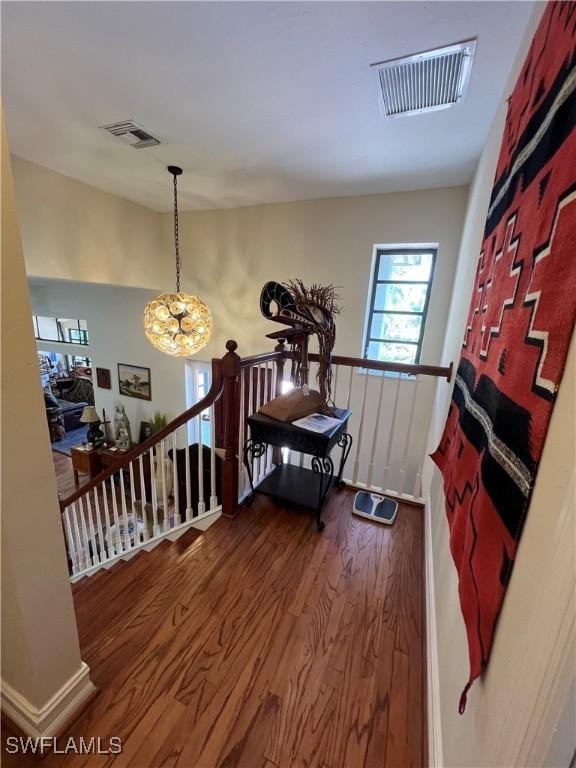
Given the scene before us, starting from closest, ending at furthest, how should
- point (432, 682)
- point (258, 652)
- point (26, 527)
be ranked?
point (26, 527), point (432, 682), point (258, 652)

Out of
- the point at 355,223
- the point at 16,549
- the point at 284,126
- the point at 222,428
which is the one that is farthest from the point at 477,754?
the point at 355,223

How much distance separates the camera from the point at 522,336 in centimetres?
62

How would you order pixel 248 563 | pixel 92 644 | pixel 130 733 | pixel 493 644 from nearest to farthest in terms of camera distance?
pixel 493 644, pixel 130 733, pixel 92 644, pixel 248 563

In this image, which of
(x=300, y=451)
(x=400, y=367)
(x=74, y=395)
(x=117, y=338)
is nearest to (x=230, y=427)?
(x=300, y=451)

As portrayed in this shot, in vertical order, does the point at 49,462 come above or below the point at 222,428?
above

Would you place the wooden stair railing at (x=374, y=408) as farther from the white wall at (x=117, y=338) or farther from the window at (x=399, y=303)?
the white wall at (x=117, y=338)

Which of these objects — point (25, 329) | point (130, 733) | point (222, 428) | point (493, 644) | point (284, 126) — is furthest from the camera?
point (284, 126)

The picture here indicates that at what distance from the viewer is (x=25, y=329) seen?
76cm

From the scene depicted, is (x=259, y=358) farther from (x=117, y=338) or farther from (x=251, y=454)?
(x=117, y=338)

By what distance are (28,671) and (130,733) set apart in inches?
15.8

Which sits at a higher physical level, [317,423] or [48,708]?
[317,423]

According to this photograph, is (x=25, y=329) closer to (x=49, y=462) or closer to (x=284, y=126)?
(x=49, y=462)

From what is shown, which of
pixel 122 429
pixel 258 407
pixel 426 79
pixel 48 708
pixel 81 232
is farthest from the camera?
pixel 122 429

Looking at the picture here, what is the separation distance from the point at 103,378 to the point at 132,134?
438cm
